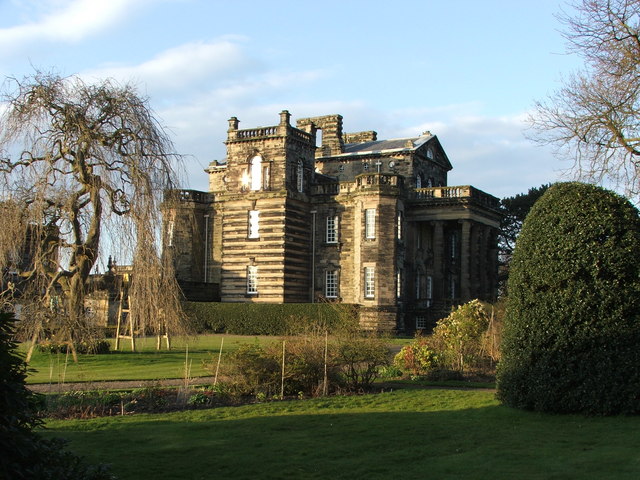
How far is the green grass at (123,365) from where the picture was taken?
20.2 meters

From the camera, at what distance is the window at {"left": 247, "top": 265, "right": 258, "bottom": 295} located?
46719 mm

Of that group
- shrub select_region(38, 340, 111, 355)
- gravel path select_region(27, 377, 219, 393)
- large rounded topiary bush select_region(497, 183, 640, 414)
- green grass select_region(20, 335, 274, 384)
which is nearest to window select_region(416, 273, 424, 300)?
green grass select_region(20, 335, 274, 384)

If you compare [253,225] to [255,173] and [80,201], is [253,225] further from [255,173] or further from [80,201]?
[80,201]

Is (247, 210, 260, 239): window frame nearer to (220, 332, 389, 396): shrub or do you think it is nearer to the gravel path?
the gravel path

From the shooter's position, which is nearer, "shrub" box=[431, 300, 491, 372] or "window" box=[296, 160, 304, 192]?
"shrub" box=[431, 300, 491, 372]

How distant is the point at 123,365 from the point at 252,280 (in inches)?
928

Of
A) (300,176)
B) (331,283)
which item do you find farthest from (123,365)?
(300,176)

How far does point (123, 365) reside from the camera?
77.2 ft

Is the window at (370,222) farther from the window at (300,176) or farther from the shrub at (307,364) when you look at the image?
the shrub at (307,364)

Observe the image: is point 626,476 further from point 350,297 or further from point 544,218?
point 350,297

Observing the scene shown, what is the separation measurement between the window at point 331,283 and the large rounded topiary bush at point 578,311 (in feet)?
112

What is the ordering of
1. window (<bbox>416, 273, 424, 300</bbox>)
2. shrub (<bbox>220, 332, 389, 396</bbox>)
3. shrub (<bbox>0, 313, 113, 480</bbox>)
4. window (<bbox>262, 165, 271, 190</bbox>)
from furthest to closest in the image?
window (<bbox>416, 273, 424, 300</bbox>), window (<bbox>262, 165, 271, 190</bbox>), shrub (<bbox>220, 332, 389, 396</bbox>), shrub (<bbox>0, 313, 113, 480</bbox>)

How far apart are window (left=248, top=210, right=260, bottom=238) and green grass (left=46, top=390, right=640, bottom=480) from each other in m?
32.4

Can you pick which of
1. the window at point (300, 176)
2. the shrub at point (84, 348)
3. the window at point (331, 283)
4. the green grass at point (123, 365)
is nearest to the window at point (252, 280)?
the window at point (331, 283)
